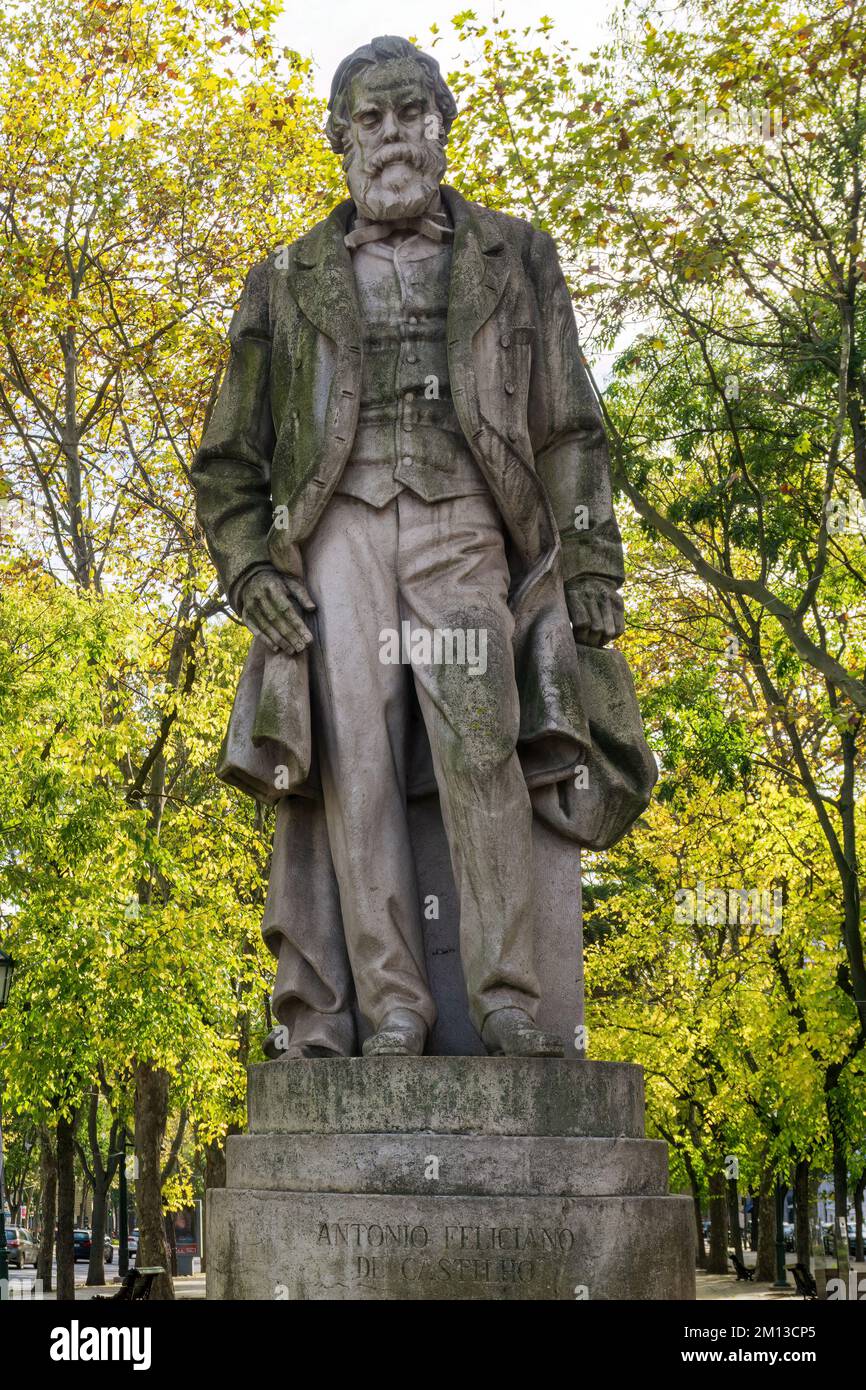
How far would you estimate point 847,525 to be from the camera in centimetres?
2034

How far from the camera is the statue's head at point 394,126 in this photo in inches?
266

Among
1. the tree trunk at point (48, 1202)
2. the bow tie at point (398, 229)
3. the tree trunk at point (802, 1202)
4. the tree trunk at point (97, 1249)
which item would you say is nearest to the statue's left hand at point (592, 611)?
the bow tie at point (398, 229)

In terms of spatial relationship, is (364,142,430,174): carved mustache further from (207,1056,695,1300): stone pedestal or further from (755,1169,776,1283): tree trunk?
(755,1169,776,1283): tree trunk

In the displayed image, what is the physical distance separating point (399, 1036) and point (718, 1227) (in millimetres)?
46772

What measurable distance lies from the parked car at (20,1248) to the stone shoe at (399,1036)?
58.9 m

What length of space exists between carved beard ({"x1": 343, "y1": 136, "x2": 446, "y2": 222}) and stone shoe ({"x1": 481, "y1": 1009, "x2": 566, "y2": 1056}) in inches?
116

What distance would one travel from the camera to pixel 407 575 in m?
6.42

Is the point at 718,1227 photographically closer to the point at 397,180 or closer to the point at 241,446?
the point at 241,446

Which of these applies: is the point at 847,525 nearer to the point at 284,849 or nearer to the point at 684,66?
the point at 684,66

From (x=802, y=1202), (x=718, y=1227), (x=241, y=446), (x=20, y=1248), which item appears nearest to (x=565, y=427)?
(x=241, y=446)

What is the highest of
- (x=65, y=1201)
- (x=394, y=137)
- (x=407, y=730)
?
(x=394, y=137)

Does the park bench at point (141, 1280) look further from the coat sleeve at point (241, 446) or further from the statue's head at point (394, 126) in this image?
the statue's head at point (394, 126)

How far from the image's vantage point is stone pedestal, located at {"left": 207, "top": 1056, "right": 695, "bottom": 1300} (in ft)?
17.4

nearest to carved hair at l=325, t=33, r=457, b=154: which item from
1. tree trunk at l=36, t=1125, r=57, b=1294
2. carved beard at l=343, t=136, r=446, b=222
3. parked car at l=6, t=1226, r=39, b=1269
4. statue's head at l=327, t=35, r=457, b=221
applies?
statue's head at l=327, t=35, r=457, b=221
